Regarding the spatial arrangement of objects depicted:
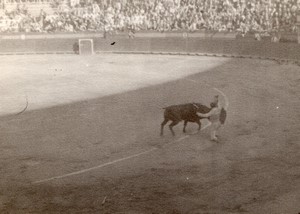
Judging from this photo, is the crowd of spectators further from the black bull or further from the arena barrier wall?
the black bull

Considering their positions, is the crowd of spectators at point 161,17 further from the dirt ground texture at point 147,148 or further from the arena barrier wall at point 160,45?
the dirt ground texture at point 147,148

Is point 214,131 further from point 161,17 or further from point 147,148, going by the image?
point 161,17

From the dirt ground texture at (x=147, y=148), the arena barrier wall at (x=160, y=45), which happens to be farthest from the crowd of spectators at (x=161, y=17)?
the dirt ground texture at (x=147, y=148)

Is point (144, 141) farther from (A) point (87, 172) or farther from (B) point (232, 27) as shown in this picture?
(B) point (232, 27)

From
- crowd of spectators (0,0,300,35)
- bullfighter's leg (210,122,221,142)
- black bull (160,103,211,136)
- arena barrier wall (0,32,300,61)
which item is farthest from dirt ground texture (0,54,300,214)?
crowd of spectators (0,0,300,35)

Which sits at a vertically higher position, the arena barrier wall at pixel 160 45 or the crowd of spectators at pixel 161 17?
the crowd of spectators at pixel 161 17
